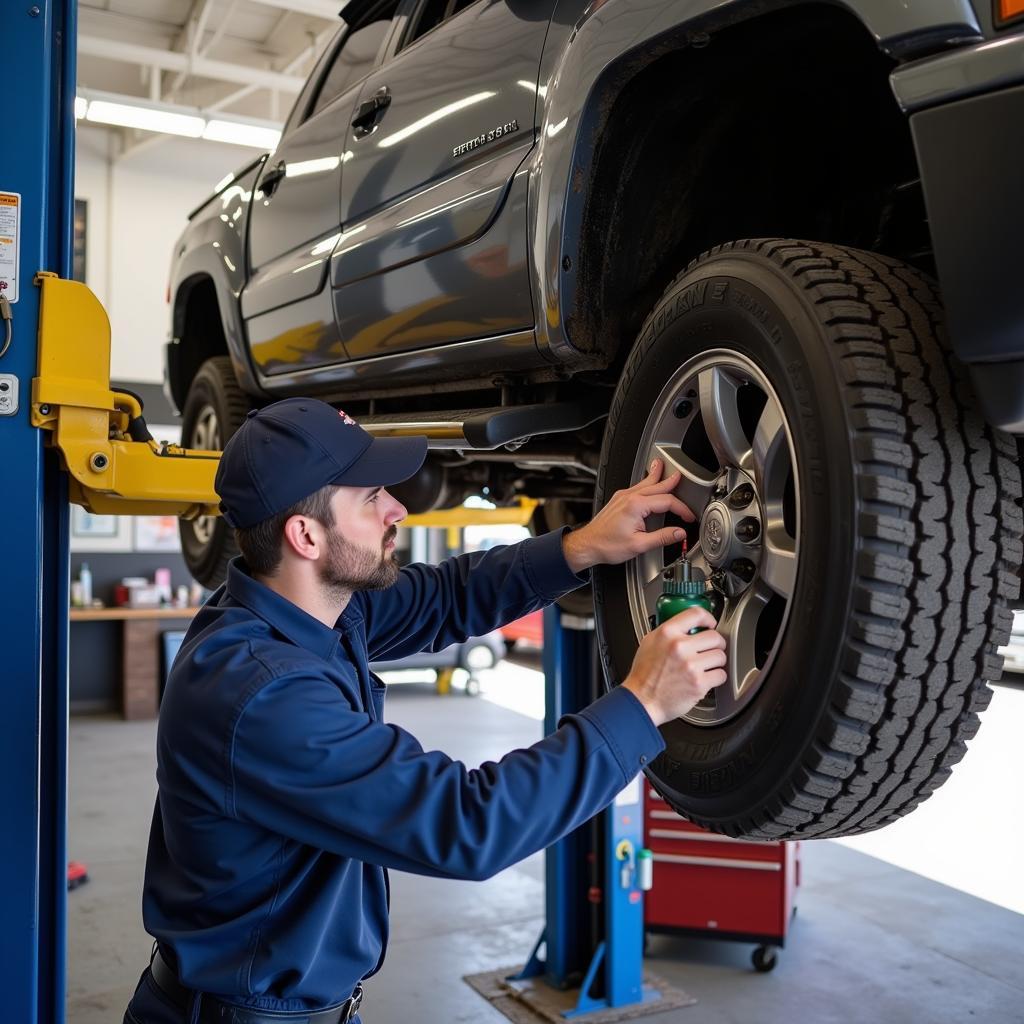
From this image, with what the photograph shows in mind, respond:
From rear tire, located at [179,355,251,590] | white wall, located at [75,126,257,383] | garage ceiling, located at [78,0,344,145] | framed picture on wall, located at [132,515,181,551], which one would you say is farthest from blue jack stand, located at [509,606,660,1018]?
white wall, located at [75,126,257,383]

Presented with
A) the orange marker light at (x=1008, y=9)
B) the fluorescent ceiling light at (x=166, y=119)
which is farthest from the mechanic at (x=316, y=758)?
the fluorescent ceiling light at (x=166, y=119)

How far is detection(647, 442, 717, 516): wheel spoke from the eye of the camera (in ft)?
5.24

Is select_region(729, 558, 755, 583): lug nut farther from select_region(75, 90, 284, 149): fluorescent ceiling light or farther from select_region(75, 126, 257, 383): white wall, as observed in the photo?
select_region(75, 126, 257, 383): white wall

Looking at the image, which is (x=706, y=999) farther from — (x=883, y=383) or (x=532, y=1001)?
(x=883, y=383)

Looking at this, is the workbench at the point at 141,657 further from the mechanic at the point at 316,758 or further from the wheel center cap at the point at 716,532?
the wheel center cap at the point at 716,532

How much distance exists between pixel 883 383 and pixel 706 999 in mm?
5272

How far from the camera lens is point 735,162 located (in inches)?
76.2

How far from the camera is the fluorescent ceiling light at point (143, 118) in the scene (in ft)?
26.5

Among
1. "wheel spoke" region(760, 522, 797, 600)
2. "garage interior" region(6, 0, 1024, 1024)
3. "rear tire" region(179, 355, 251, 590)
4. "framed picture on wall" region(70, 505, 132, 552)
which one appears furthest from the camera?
"framed picture on wall" region(70, 505, 132, 552)

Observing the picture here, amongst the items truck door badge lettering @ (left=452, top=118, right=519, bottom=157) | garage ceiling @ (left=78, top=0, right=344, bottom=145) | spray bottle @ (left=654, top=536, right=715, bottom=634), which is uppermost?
garage ceiling @ (left=78, top=0, right=344, bottom=145)

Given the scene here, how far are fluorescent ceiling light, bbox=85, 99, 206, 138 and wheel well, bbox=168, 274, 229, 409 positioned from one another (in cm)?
474

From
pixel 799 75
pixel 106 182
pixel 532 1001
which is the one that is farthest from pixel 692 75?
pixel 106 182

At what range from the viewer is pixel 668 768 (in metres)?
1.58

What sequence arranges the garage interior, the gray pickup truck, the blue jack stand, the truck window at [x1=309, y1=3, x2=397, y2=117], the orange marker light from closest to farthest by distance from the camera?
the orange marker light, the gray pickup truck, the garage interior, the truck window at [x1=309, y1=3, x2=397, y2=117], the blue jack stand
